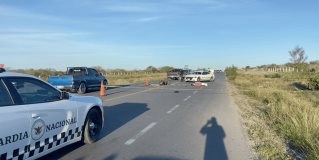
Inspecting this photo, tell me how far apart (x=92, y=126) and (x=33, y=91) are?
2.14m

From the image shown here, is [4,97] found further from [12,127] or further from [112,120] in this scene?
[112,120]

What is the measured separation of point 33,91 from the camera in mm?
6137

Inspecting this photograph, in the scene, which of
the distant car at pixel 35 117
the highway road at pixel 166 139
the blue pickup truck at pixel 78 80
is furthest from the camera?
the blue pickup truck at pixel 78 80

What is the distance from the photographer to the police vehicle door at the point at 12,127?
4969 millimetres

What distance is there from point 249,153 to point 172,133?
2537mm

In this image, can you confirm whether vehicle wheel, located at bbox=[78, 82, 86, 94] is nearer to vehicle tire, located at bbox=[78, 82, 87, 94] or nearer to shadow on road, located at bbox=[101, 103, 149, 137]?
vehicle tire, located at bbox=[78, 82, 87, 94]

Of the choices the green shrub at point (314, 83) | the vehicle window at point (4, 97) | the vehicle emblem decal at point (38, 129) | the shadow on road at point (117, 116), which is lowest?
the shadow on road at point (117, 116)

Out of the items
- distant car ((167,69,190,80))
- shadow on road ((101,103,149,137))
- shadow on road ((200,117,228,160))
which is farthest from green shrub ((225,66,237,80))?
shadow on road ((200,117,228,160))

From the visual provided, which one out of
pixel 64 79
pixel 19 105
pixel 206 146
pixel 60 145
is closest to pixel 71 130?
pixel 60 145

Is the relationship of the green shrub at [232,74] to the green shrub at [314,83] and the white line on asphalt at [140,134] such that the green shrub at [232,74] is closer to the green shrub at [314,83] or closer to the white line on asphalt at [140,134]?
the green shrub at [314,83]

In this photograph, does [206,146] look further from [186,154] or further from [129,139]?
[129,139]

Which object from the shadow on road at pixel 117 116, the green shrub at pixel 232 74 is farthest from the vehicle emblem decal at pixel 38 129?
the green shrub at pixel 232 74

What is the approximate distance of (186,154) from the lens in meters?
7.15

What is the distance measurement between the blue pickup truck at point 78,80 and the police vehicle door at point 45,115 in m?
16.4
